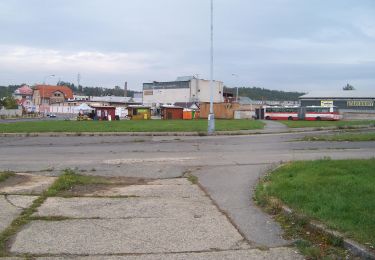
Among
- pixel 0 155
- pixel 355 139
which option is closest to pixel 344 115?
pixel 355 139

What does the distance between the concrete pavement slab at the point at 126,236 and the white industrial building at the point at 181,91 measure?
11830 cm

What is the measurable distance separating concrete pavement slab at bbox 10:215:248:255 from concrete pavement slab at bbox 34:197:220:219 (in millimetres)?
375

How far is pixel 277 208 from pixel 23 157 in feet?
38.2

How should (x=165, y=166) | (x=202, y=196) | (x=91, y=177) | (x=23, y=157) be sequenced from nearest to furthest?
(x=202, y=196)
(x=91, y=177)
(x=165, y=166)
(x=23, y=157)

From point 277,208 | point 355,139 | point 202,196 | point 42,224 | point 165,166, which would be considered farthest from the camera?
point 355,139

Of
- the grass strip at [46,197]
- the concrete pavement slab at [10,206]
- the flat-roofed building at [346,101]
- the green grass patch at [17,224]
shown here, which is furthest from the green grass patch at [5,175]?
the flat-roofed building at [346,101]

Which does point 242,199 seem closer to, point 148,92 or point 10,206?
point 10,206

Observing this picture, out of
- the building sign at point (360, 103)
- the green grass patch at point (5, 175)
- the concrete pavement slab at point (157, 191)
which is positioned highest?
the building sign at point (360, 103)

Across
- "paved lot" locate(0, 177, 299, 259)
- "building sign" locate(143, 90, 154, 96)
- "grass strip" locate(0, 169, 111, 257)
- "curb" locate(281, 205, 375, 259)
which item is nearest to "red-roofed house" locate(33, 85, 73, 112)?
"building sign" locate(143, 90, 154, 96)

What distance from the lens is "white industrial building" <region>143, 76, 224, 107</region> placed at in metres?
129

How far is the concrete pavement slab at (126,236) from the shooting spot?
5750 millimetres

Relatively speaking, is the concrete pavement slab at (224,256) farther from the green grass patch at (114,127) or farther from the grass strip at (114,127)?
the grass strip at (114,127)

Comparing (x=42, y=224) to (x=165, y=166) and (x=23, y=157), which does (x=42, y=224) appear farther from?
(x=23, y=157)

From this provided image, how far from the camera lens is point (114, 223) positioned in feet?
23.2
